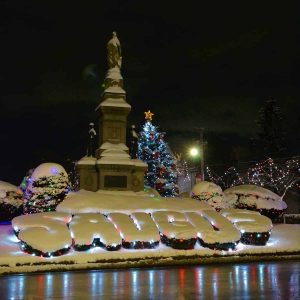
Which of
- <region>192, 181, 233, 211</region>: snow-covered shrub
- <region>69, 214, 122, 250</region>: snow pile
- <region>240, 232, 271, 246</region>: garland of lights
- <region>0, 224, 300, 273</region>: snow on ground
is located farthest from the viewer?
<region>192, 181, 233, 211</region>: snow-covered shrub

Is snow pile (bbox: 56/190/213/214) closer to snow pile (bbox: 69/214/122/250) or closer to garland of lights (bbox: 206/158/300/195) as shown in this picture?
snow pile (bbox: 69/214/122/250)

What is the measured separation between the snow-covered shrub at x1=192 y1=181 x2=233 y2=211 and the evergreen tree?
110ft

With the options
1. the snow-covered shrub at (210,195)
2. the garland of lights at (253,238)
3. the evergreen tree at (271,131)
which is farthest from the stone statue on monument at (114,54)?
the evergreen tree at (271,131)

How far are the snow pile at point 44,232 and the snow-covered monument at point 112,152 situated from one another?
791 centimetres

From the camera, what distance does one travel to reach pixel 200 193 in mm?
25688

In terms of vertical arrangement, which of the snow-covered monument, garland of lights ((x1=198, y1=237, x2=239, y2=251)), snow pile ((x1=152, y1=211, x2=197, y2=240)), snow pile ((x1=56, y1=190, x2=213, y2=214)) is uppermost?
the snow-covered monument

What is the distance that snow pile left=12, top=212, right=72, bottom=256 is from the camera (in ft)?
56.2

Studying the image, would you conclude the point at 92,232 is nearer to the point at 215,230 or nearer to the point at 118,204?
the point at 118,204

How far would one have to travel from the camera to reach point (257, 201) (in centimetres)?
2634

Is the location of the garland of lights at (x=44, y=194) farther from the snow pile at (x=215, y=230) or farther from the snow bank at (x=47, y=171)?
the snow pile at (x=215, y=230)

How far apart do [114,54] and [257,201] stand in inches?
498

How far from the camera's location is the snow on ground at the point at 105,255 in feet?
53.0

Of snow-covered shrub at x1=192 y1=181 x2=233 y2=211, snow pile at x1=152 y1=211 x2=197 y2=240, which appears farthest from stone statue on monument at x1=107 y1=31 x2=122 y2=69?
snow pile at x1=152 y1=211 x2=197 y2=240

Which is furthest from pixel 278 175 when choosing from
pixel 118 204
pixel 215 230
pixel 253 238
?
pixel 118 204
